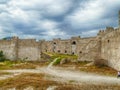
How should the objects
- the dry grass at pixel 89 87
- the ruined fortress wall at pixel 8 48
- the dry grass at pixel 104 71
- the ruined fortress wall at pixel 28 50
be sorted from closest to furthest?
the dry grass at pixel 89 87 < the dry grass at pixel 104 71 < the ruined fortress wall at pixel 28 50 < the ruined fortress wall at pixel 8 48

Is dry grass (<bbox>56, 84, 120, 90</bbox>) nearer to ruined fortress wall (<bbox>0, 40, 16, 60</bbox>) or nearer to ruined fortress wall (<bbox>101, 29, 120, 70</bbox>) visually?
ruined fortress wall (<bbox>101, 29, 120, 70</bbox>)

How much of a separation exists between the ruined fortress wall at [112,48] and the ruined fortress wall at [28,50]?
37.6 metres

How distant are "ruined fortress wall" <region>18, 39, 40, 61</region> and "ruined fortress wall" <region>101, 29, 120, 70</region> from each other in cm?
3759

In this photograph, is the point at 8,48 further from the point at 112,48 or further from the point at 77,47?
the point at 112,48

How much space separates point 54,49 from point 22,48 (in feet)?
69.2

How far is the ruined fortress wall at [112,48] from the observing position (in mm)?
59594

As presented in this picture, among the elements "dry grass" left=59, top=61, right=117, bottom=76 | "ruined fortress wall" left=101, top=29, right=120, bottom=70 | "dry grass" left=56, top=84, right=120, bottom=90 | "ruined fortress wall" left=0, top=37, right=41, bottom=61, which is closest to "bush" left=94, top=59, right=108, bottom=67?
"ruined fortress wall" left=101, top=29, right=120, bottom=70

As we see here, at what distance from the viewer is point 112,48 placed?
64.1 metres

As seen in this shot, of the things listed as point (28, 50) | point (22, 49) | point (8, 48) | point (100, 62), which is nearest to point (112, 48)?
point (100, 62)

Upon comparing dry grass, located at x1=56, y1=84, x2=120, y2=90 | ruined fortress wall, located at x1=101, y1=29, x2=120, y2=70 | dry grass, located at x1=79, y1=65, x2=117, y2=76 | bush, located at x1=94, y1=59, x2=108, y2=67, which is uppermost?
ruined fortress wall, located at x1=101, y1=29, x2=120, y2=70

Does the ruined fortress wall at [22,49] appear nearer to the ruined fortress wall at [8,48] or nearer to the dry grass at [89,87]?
the ruined fortress wall at [8,48]

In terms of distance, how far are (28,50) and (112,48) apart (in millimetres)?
49739

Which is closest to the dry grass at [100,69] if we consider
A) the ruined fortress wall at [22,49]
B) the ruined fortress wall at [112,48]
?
the ruined fortress wall at [112,48]

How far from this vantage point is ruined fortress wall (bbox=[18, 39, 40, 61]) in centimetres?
10569
